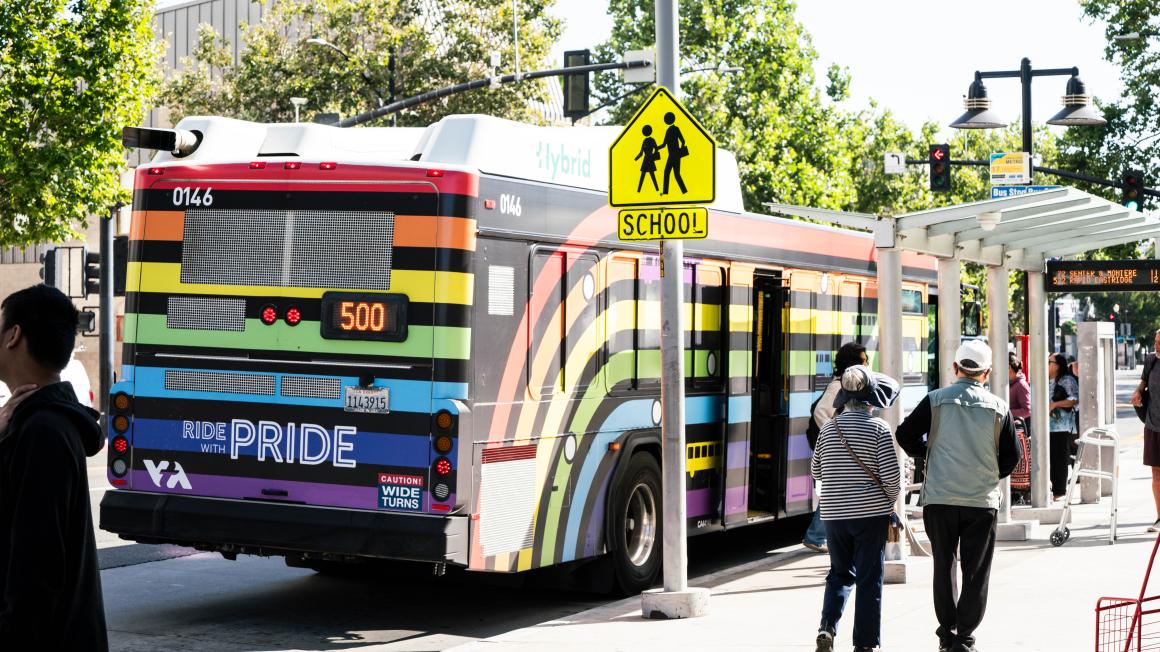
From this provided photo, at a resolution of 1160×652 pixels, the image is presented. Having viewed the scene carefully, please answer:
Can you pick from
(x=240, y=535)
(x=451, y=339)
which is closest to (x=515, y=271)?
(x=451, y=339)

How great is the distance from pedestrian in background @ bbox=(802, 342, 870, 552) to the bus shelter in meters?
0.42

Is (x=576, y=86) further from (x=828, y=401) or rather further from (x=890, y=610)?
(x=890, y=610)

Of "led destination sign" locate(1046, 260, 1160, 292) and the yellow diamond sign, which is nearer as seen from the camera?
the yellow diamond sign

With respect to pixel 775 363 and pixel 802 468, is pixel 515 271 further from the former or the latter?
pixel 802 468

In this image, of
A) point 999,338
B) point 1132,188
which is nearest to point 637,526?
point 999,338

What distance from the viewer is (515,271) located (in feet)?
29.9

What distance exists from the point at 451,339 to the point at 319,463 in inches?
43.8

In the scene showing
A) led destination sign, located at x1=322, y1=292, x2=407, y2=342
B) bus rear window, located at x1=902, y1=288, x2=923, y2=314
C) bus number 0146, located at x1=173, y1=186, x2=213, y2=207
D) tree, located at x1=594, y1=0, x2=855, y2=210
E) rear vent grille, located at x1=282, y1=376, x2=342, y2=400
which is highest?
tree, located at x1=594, y1=0, x2=855, y2=210

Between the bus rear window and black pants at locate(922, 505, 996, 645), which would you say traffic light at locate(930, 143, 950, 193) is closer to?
the bus rear window

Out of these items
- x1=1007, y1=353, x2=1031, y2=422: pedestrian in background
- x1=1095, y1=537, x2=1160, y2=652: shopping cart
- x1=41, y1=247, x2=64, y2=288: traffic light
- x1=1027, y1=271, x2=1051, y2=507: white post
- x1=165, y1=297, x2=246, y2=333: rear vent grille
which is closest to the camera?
x1=1095, y1=537, x2=1160, y2=652: shopping cart

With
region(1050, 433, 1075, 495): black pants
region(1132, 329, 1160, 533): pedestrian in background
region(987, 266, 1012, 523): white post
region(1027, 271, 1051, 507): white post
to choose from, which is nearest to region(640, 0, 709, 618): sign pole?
region(987, 266, 1012, 523): white post

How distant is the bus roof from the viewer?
894 centimetres

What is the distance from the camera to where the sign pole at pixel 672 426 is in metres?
9.45

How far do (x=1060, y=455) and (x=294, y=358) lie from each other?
417 inches
